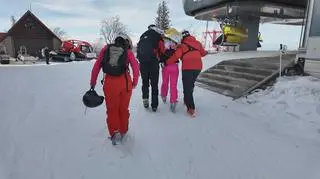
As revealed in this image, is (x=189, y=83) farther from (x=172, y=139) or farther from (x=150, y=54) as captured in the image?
(x=172, y=139)

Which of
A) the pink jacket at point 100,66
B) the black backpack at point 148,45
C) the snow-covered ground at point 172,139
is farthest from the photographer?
the black backpack at point 148,45

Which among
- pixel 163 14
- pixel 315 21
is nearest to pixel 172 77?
pixel 315 21

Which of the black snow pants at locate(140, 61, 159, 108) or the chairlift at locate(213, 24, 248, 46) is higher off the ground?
the chairlift at locate(213, 24, 248, 46)

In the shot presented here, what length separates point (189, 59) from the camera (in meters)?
6.29

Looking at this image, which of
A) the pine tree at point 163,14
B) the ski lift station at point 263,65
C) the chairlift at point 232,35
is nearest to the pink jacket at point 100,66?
the ski lift station at point 263,65

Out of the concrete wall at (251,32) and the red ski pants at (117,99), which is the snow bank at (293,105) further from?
the concrete wall at (251,32)

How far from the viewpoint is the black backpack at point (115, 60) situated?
447cm

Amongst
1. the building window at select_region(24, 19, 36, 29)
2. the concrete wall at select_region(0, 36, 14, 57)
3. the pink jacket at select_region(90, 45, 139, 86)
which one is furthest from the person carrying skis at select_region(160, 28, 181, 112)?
the building window at select_region(24, 19, 36, 29)

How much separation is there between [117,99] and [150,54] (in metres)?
1.79

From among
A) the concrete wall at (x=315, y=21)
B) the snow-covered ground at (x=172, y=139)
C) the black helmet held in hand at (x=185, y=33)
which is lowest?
the snow-covered ground at (x=172, y=139)

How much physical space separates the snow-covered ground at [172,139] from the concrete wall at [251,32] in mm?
11984

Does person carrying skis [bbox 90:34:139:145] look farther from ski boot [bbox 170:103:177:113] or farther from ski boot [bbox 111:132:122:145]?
ski boot [bbox 170:103:177:113]

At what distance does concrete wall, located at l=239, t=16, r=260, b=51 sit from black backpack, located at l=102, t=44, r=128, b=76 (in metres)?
15.9

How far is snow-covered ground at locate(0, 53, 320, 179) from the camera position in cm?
404
